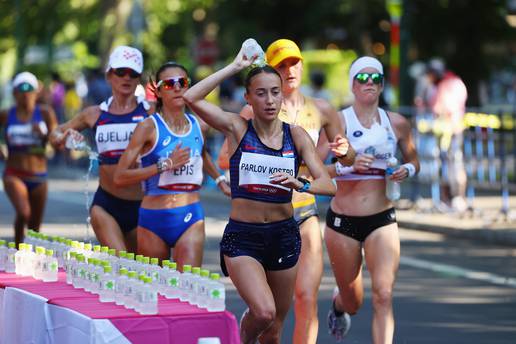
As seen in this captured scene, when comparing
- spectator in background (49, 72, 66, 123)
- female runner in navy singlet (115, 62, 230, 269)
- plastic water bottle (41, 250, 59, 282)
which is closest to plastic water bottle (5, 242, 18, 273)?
plastic water bottle (41, 250, 59, 282)

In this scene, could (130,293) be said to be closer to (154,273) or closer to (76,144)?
(154,273)

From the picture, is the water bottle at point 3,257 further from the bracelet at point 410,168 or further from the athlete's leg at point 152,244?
the bracelet at point 410,168

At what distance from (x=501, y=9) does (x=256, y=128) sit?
27415 mm

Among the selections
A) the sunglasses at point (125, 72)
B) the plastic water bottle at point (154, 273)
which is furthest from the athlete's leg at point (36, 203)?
the plastic water bottle at point (154, 273)

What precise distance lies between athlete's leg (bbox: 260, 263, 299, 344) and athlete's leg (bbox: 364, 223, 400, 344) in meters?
0.93

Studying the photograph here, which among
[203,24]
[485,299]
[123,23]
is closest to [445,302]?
[485,299]

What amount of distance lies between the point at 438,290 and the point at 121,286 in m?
7.72

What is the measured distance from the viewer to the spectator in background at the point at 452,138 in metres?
21.6

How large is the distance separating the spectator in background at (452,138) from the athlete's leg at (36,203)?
779 centimetres

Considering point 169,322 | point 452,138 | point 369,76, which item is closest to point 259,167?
point 169,322

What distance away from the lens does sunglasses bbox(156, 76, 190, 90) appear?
33.8 ft

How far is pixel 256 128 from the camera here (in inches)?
348

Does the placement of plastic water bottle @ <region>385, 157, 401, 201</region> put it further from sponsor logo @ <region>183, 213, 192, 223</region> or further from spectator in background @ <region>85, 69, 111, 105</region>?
spectator in background @ <region>85, 69, 111, 105</region>

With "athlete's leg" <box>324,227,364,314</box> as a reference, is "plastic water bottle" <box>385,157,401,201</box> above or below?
above
